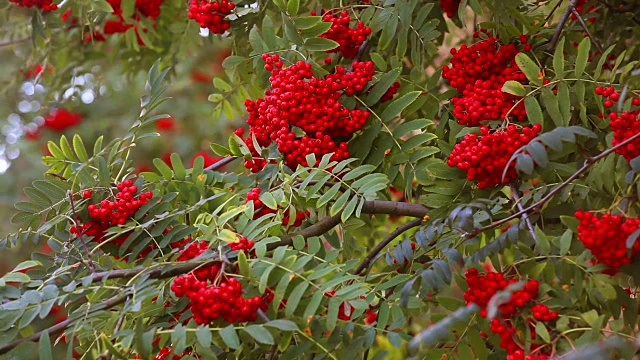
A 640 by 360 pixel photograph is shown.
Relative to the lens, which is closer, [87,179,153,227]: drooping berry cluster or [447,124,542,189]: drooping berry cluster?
[447,124,542,189]: drooping berry cluster

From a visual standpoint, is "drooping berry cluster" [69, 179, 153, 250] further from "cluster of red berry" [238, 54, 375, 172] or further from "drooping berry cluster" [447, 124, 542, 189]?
"drooping berry cluster" [447, 124, 542, 189]

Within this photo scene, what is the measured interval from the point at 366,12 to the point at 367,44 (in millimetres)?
96

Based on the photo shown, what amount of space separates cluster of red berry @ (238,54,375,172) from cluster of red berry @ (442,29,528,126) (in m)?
0.16

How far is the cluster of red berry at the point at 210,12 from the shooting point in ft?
5.24

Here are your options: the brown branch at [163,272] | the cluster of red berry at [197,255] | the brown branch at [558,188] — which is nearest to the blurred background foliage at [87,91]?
the cluster of red berry at [197,255]

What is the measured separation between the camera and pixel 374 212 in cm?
137

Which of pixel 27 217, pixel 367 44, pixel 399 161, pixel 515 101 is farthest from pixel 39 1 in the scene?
pixel 515 101

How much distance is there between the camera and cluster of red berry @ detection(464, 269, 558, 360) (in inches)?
40.4

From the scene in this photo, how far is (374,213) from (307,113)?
21 centimetres

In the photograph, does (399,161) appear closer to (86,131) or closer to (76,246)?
(76,246)

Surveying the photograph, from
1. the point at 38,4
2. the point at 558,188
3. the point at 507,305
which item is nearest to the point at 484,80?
the point at 558,188

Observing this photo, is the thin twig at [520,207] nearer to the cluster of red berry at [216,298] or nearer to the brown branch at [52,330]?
the cluster of red berry at [216,298]

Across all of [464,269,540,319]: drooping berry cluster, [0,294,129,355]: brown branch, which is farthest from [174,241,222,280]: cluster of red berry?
[464,269,540,319]: drooping berry cluster

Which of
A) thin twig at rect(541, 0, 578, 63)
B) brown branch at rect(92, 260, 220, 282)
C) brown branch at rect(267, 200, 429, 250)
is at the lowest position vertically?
brown branch at rect(267, 200, 429, 250)
